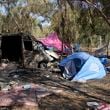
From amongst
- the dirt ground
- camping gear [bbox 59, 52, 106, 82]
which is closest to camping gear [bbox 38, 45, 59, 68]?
the dirt ground

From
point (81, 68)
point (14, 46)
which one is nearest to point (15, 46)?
point (14, 46)

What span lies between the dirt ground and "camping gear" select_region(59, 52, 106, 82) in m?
0.38

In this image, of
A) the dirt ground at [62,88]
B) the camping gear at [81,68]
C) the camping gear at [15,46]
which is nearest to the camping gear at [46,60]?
the camping gear at [15,46]

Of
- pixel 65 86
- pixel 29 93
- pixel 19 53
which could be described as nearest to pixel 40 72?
pixel 19 53

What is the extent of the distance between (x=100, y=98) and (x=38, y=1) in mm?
27964

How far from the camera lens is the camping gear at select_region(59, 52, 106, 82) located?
53.6 feet

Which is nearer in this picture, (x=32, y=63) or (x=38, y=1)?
(x=32, y=63)

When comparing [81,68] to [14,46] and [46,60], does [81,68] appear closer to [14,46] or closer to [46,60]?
[46,60]

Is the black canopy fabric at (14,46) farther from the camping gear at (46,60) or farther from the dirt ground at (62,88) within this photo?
the dirt ground at (62,88)

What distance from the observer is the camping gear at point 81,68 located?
16328 mm

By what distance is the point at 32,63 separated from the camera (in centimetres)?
1980

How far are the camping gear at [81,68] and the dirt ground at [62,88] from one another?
382 mm

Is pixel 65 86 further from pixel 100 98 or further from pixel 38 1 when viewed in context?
pixel 38 1

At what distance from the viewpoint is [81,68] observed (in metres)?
16.5
